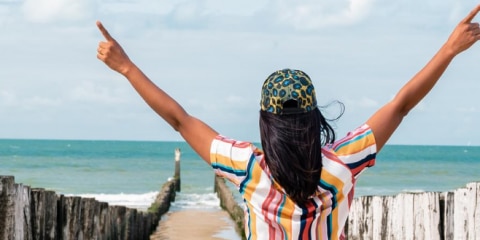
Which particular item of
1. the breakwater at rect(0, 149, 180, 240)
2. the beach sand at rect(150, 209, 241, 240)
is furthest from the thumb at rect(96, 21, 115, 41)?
the beach sand at rect(150, 209, 241, 240)

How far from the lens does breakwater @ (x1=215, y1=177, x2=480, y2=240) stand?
5.92m

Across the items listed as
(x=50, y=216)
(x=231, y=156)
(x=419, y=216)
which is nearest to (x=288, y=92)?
(x=231, y=156)

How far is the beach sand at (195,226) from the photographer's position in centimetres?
1944

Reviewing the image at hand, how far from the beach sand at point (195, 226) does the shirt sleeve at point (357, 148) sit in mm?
15739

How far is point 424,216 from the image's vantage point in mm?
6270

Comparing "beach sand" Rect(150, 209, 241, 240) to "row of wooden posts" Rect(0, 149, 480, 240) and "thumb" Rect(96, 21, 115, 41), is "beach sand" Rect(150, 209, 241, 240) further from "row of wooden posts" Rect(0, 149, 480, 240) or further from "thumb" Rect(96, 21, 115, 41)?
"thumb" Rect(96, 21, 115, 41)

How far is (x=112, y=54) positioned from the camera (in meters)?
3.35

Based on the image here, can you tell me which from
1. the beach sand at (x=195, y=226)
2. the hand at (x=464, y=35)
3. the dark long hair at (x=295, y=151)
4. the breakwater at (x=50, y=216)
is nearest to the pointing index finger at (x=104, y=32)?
the dark long hair at (x=295, y=151)

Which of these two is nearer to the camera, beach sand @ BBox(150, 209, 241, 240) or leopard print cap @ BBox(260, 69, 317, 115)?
leopard print cap @ BBox(260, 69, 317, 115)

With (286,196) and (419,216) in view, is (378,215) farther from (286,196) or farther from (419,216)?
(286,196)

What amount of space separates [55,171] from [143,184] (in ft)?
41.7

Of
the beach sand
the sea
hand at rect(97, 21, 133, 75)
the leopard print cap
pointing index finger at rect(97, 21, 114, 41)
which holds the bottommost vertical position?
the beach sand

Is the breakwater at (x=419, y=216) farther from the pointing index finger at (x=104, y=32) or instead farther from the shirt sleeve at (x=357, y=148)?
the pointing index finger at (x=104, y=32)

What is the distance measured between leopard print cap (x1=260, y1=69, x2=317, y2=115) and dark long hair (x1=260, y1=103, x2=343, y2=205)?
2 centimetres
